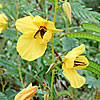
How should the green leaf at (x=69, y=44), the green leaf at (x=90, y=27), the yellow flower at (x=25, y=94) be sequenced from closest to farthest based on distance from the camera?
the yellow flower at (x=25, y=94) < the green leaf at (x=90, y=27) < the green leaf at (x=69, y=44)

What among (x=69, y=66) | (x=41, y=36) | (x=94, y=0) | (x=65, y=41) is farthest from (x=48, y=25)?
(x=94, y=0)

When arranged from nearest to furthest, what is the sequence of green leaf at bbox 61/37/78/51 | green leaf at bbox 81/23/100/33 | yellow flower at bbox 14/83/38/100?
yellow flower at bbox 14/83/38/100 → green leaf at bbox 81/23/100/33 → green leaf at bbox 61/37/78/51

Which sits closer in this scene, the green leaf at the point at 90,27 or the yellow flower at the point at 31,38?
the yellow flower at the point at 31,38

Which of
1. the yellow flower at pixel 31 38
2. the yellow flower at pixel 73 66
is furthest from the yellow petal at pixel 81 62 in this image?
the yellow flower at pixel 31 38

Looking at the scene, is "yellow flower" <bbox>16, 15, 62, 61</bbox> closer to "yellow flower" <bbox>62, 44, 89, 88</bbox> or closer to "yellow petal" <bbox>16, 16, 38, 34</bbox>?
"yellow petal" <bbox>16, 16, 38, 34</bbox>

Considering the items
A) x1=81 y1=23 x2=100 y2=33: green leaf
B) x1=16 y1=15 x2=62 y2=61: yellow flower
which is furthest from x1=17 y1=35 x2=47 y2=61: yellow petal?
x1=81 y1=23 x2=100 y2=33: green leaf

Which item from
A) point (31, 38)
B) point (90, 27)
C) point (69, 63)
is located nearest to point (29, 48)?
point (31, 38)

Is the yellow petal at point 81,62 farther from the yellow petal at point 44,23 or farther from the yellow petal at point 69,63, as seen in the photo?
the yellow petal at point 44,23
